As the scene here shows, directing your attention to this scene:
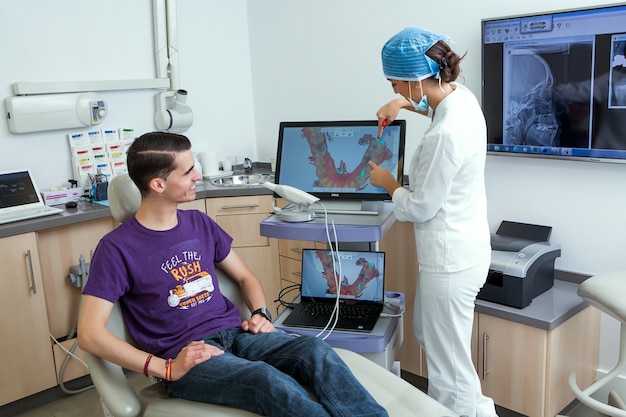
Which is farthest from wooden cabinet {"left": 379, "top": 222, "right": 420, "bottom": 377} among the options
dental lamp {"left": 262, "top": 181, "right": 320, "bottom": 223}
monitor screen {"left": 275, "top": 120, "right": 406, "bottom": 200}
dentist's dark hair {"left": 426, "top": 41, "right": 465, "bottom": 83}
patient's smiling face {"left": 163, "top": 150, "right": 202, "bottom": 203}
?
patient's smiling face {"left": 163, "top": 150, "right": 202, "bottom": 203}

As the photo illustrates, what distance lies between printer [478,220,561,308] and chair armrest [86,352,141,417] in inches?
55.7

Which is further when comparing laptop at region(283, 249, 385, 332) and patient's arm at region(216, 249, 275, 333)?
laptop at region(283, 249, 385, 332)

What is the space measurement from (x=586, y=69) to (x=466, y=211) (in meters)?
0.80

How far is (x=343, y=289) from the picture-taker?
7.73ft

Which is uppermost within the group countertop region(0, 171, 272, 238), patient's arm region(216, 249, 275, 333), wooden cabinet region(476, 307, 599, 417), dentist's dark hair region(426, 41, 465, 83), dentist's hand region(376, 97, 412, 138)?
dentist's dark hair region(426, 41, 465, 83)

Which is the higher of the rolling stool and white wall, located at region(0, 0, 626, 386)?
white wall, located at region(0, 0, 626, 386)

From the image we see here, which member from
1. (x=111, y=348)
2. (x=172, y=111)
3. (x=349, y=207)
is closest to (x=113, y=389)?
(x=111, y=348)

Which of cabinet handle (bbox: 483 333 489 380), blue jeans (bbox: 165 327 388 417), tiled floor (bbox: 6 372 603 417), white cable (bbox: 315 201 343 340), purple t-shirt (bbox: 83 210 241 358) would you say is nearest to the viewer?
blue jeans (bbox: 165 327 388 417)

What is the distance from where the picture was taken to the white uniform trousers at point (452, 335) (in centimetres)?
206

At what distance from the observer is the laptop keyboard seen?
228cm

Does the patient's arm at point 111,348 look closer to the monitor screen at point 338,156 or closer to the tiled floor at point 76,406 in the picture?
the monitor screen at point 338,156

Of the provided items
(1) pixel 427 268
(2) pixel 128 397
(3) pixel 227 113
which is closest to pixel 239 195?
(3) pixel 227 113

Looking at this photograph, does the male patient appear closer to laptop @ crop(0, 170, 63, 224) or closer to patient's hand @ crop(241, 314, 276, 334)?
patient's hand @ crop(241, 314, 276, 334)

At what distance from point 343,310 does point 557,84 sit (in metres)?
1.20
